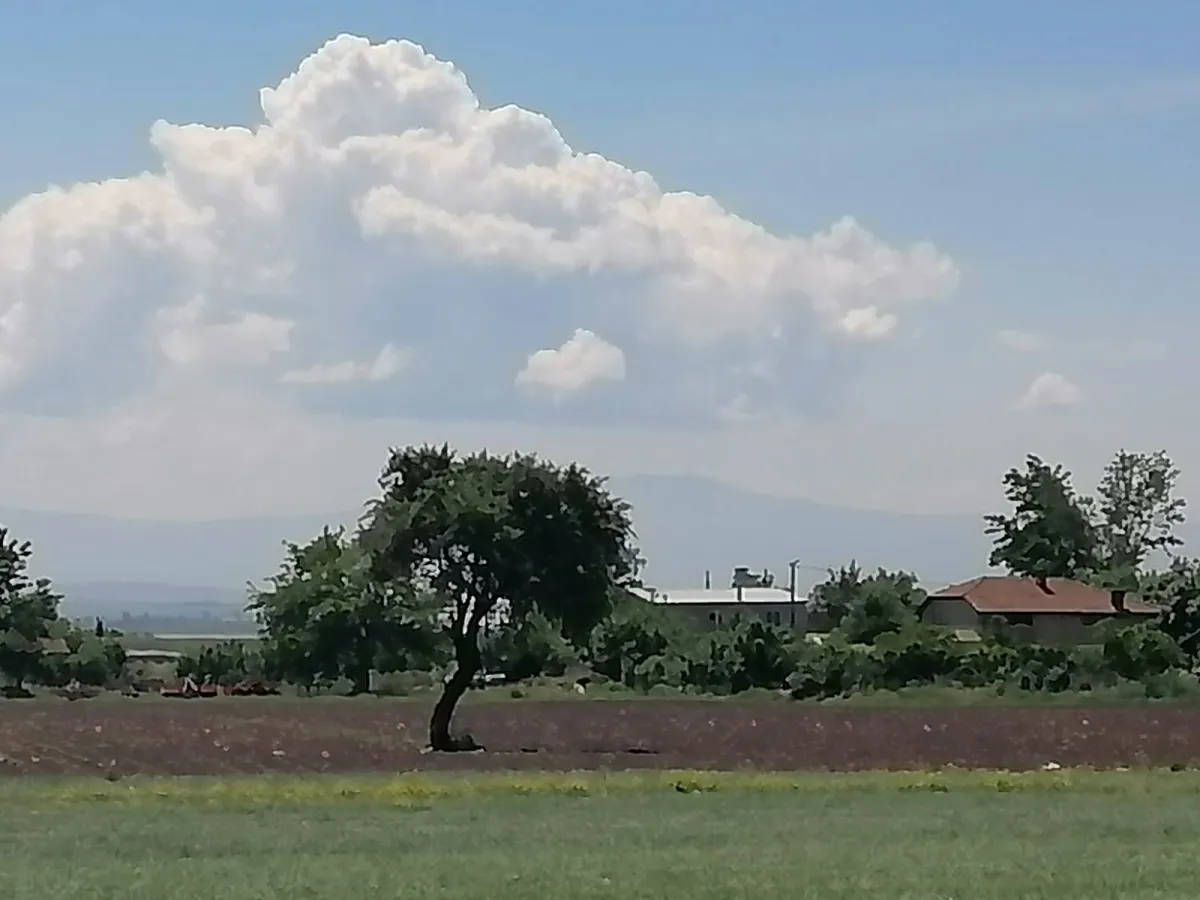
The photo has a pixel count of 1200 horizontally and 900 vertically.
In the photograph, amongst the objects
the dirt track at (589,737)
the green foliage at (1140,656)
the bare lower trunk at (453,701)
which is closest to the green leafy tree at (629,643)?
the dirt track at (589,737)

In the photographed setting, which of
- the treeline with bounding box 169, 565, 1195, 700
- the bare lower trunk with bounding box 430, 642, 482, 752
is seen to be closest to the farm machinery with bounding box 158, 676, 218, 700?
the treeline with bounding box 169, 565, 1195, 700

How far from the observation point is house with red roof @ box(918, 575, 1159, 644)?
4862 inches

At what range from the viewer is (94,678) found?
10419 centimetres

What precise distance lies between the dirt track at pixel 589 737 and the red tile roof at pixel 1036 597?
49.9 metres

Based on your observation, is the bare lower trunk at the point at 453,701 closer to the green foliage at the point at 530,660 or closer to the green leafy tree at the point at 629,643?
the green foliage at the point at 530,660

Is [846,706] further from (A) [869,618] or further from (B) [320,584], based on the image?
(B) [320,584]

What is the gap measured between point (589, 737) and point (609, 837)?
31.2 m

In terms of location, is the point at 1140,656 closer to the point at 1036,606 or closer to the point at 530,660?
the point at 530,660

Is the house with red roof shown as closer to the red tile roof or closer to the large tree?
the red tile roof

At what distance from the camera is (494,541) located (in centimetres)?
5009

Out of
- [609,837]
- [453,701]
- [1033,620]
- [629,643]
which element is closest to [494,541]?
[453,701]

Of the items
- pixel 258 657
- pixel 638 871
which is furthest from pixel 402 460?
pixel 258 657

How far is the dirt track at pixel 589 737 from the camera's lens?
152 feet

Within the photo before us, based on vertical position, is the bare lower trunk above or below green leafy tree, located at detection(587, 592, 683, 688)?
below
